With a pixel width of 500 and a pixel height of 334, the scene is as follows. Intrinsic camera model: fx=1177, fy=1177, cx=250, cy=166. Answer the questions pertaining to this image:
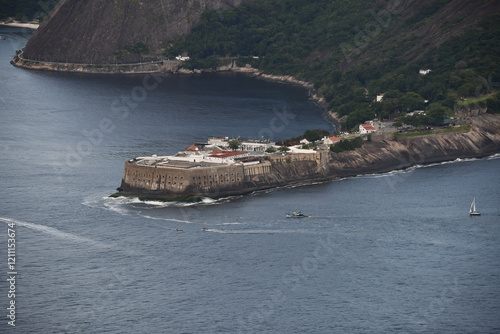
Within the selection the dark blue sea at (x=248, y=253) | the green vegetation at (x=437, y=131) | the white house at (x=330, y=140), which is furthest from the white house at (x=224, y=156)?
the green vegetation at (x=437, y=131)

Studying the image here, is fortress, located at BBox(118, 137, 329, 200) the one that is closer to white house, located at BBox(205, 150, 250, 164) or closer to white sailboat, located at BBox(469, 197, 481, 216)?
white house, located at BBox(205, 150, 250, 164)

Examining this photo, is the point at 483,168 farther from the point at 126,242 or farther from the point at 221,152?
the point at 126,242

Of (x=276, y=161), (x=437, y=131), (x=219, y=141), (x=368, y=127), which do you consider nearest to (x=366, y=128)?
(x=368, y=127)

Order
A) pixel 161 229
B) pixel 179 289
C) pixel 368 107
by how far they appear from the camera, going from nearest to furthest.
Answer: pixel 179 289
pixel 161 229
pixel 368 107

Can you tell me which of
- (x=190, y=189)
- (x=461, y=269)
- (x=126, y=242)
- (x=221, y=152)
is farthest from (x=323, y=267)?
(x=221, y=152)

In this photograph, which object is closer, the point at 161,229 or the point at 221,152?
the point at 161,229

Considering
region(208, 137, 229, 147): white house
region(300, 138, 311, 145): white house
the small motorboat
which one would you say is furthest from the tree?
the small motorboat
